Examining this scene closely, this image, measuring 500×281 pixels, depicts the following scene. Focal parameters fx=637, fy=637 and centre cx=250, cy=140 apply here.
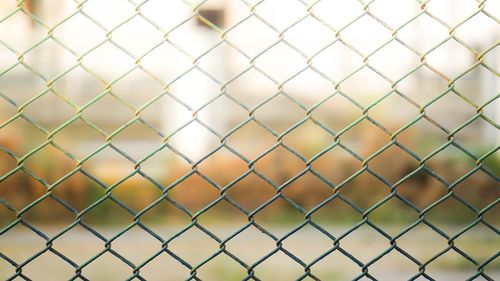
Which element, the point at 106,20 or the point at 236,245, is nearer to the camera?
the point at 236,245

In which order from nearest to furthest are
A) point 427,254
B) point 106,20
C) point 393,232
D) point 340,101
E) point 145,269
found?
point 145,269 < point 427,254 < point 393,232 < point 106,20 < point 340,101

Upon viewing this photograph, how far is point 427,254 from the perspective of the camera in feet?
14.4

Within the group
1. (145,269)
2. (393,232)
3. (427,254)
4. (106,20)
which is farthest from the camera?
(106,20)

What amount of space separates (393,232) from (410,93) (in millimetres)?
1761

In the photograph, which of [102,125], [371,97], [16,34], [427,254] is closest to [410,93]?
[371,97]

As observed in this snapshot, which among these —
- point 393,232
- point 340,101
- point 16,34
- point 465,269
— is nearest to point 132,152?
point 16,34

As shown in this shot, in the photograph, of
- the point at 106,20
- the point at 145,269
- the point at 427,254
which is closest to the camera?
the point at 145,269

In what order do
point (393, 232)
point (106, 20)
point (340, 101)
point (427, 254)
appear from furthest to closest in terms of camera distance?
1. point (340, 101)
2. point (106, 20)
3. point (393, 232)
4. point (427, 254)

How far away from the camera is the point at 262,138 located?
572cm

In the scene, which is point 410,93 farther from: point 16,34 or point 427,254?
point 16,34

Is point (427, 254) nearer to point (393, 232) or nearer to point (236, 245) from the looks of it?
point (393, 232)

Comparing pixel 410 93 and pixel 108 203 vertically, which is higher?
pixel 410 93

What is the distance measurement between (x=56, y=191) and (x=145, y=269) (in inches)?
58.1

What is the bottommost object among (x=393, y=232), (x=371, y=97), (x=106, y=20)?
(x=393, y=232)
